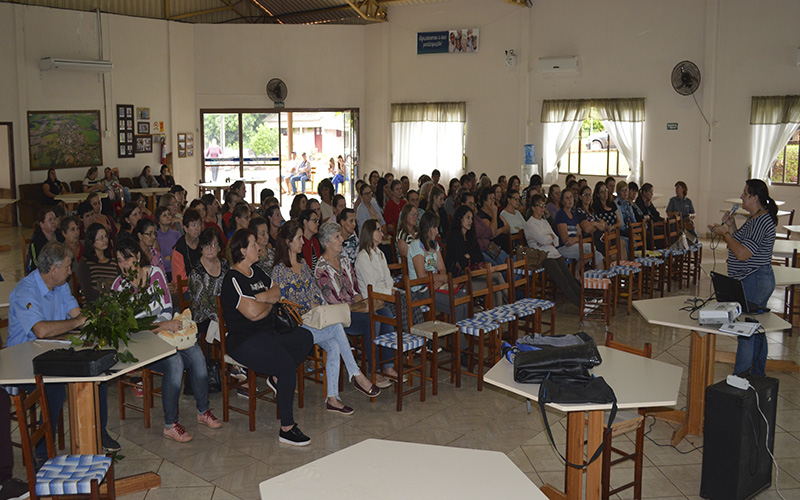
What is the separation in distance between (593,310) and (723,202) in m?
6.38

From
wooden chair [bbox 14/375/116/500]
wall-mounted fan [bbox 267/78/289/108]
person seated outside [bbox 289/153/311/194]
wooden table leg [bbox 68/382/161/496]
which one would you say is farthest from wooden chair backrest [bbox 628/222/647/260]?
person seated outside [bbox 289/153/311/194]

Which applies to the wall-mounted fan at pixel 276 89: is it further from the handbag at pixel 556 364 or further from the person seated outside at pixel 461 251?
the handbag at pixel 556 364

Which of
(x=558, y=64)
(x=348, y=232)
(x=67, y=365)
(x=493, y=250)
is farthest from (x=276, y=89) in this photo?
(x=67, y=365)

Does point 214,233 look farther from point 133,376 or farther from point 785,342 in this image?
point 785,342

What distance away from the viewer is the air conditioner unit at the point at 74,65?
14547 millimetres

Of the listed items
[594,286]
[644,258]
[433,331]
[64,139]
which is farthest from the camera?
[64,139]

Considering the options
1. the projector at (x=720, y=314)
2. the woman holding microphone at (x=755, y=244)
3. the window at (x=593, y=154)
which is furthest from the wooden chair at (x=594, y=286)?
the window at (x=593, y=154)

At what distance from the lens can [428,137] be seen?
17062 millimetres

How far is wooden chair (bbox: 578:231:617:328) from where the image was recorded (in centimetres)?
773

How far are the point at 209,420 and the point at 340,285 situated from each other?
Answer: 1430 millimetres

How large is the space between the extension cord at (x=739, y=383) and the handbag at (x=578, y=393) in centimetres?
95

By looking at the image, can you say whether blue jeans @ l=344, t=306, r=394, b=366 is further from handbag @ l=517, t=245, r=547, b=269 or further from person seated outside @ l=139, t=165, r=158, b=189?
person seated outside @ l=139, t=165, r=158, b=189

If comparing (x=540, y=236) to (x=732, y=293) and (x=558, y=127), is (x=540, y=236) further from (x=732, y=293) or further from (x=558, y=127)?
(x=558, y=127)

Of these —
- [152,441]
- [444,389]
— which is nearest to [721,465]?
[444,389]
